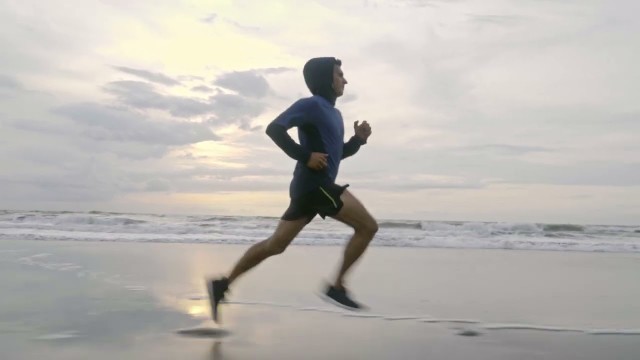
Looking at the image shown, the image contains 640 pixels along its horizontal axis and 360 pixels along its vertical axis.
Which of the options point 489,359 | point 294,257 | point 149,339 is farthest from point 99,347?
point 294,257

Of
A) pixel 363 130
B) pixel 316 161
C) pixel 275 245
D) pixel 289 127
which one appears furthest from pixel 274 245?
pixel 363 130

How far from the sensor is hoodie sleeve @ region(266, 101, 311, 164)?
141 inches

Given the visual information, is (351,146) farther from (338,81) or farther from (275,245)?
(275,245)

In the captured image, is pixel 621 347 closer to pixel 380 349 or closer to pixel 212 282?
pixel 380 349

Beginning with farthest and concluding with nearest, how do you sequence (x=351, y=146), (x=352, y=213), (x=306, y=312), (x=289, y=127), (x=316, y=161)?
(x=306, y=312) → (x=351, y=146) → (x=352, y=213) → (x=289, y=127) → (x=316, y=161)

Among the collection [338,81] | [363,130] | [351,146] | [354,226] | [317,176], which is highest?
[338,81]

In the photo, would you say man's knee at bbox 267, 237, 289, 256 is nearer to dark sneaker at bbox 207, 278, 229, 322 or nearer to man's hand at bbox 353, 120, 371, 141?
dark sneaker at bbox 207, 278, 229, 322

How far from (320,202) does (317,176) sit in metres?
0.16

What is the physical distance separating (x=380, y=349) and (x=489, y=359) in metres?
0.59

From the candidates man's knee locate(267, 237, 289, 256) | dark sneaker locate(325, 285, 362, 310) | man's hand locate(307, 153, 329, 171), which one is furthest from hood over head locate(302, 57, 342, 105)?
dark sneaker locate(325, 285, 362, 310)

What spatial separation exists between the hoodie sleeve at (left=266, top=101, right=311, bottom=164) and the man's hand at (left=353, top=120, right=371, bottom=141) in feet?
1.94

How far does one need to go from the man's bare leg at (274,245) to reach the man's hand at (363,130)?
74 cm

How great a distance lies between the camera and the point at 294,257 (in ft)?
28.9

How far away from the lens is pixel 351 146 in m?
4.13
